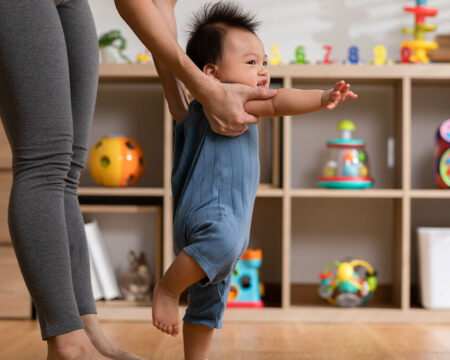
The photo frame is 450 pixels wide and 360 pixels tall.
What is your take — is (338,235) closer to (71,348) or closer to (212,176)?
(212,176)

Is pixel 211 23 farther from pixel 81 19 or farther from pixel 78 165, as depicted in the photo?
pixel 78 165

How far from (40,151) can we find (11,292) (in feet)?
3.81

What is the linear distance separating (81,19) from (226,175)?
0.40 metres

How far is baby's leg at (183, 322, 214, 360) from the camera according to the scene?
3.63 ft

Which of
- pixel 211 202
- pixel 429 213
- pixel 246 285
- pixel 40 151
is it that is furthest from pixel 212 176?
pixel 429 213

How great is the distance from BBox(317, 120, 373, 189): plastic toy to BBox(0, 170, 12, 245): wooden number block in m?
1.05

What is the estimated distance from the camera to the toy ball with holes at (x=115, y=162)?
80.7 inches

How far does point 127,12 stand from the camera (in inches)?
36.5

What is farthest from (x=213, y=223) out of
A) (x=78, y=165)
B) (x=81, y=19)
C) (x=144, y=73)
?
(x=144, y=73)

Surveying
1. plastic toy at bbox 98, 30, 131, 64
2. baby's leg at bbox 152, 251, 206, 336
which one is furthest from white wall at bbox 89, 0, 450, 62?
baby's leg at bbox 152, 251, 206, 336

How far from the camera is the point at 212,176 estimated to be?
103 centimetres

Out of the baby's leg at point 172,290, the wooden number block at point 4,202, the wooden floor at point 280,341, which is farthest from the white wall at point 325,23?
the baby's leg at point 172,290

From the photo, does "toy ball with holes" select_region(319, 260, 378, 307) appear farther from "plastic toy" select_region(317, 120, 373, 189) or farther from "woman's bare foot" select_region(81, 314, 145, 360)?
"woman's bare foot" select_region(81, 314, 145, 360)

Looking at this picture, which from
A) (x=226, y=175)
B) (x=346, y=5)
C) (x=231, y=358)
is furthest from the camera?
(x=346, y=5)
